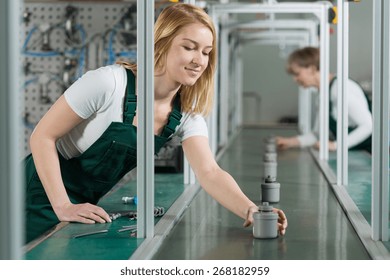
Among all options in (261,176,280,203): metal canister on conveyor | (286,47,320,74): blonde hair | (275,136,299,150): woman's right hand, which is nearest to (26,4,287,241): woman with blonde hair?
(261,176,280,203): metal canister on conveyor

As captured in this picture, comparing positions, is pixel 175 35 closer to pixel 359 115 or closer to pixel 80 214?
pixel 80 214

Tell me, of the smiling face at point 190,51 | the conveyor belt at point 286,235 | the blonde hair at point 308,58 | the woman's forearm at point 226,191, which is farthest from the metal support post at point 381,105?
the blonde hair at point 308,58

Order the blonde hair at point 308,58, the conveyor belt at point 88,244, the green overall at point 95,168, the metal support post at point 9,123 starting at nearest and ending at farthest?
the metal support post at point 9,123
the conveyor belt at point 88,244
the green overall at point 95,168
the blonde hair at point 308,58

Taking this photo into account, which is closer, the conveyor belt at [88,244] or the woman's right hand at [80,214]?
the conveyor belt at [88,244]

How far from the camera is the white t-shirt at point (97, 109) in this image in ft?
7.72

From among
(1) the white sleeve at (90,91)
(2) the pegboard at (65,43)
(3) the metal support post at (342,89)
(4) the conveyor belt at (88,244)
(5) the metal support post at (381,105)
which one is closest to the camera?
(4) the conveyor belt at (88,244)

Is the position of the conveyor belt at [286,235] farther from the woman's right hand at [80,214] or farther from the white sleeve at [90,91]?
the white sleeve at [90,91]

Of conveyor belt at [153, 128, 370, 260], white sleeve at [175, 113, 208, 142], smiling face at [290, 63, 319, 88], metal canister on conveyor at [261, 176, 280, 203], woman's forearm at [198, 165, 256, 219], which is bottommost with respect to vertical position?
conveyor belt at [153, 128, 370, 260]

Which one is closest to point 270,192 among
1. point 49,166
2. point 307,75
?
point 49,166

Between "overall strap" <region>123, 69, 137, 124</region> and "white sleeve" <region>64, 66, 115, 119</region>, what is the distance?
0.18 ft

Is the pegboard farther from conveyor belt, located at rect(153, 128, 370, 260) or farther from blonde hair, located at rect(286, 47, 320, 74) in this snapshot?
conveyor belt, located at rect(153, 128, 370, 260)

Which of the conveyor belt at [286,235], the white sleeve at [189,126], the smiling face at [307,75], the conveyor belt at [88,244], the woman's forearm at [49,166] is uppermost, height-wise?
the smiling face at [307,75]

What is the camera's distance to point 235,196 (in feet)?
7.90

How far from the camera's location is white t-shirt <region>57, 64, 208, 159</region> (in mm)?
2352
